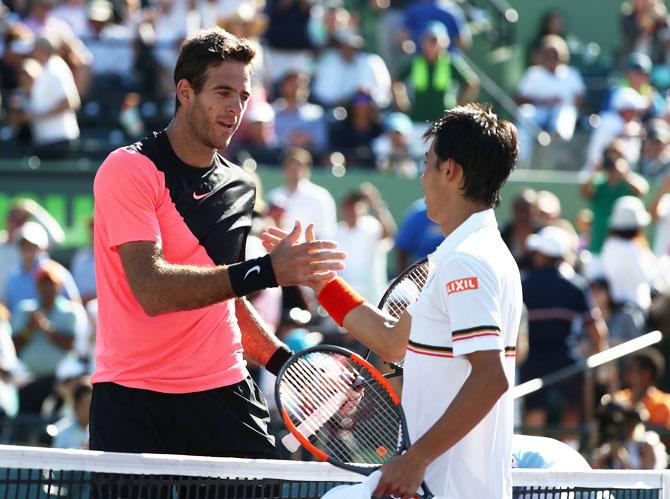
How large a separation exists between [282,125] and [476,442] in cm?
992

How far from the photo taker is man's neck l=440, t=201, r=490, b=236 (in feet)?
13.1

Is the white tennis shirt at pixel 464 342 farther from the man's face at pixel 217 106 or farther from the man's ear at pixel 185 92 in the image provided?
the man's ear at pixel 185 92

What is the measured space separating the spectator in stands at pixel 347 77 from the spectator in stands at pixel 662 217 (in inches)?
114

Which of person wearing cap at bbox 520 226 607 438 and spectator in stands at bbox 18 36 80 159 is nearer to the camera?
person wearing cap at bbox 520 226 607 438

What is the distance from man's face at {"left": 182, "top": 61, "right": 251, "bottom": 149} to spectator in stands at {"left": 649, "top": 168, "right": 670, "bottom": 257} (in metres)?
8.46

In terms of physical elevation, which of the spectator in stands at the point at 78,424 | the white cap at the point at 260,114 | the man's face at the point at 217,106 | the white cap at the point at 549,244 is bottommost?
the spectator in stands at the point at 78,424

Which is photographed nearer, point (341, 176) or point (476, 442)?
point (476, 442)

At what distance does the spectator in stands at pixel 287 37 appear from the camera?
14.7m

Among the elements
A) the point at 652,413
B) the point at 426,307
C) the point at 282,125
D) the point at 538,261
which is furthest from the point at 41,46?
the point at 426,307

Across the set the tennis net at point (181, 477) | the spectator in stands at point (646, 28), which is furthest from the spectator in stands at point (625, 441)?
the spectator in stands at point (646, 28)

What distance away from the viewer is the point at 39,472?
4211 millimetres

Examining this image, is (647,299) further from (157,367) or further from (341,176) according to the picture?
(157,367)

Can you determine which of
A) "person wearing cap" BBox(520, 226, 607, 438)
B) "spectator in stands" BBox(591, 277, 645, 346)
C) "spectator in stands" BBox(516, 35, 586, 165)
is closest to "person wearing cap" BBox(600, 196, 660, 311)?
"spectator in stands" BBox(591, 277, 645, 346)

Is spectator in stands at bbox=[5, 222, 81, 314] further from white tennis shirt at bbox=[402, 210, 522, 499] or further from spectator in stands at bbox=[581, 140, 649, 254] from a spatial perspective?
white tennis shirt at bbox=[402, 210, 522, 499]
